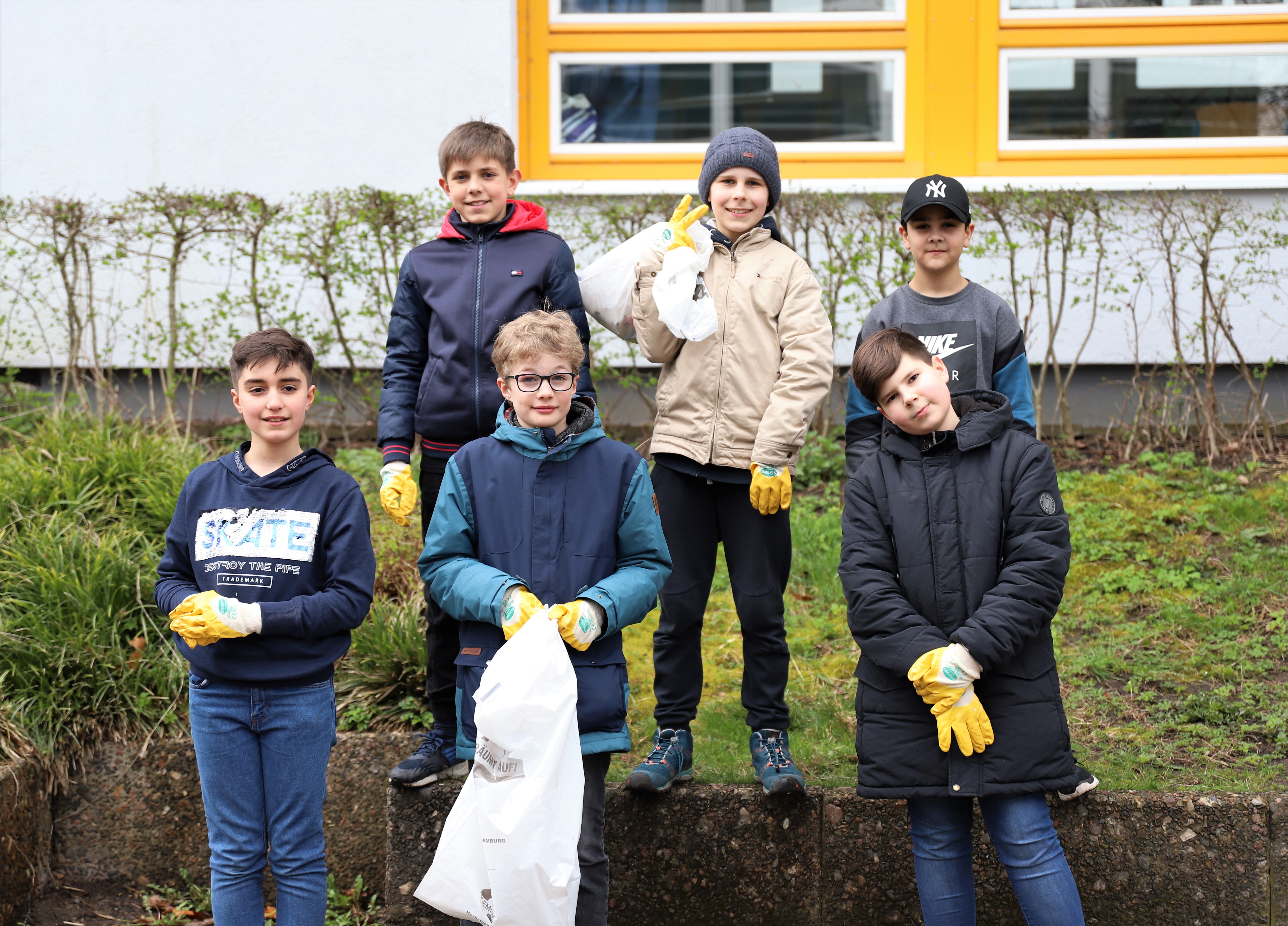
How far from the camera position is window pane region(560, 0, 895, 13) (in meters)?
7.34

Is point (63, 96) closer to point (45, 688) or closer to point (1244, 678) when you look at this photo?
point (45, 688)

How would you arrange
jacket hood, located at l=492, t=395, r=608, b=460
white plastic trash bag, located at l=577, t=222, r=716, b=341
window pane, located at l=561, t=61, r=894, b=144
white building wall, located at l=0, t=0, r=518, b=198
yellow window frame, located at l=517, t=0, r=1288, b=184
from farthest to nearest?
window pane, located at l=561, t=61, r=894, b=144 → yellow window frame, located at l=517, t=0, r=1288, b=184 → white building wall, located at l=0, t=0, r=518, b=198 → white plastic trash bag, located at l=577, t=222, r=716, b=341 → jacket hood, located at l=492, t=395, r=608, b=460

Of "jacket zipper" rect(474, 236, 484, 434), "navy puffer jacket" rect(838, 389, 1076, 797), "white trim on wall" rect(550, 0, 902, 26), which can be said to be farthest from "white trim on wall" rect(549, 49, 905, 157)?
"navy puffer jacket" rect(838, 389, 1076, 797)

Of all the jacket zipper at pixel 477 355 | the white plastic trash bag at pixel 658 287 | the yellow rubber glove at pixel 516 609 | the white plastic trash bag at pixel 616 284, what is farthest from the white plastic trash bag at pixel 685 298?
the yellow rubber glove at pixel 516 609

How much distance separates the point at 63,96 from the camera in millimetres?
6910

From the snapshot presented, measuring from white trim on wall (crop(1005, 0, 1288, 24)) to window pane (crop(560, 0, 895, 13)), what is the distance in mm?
887

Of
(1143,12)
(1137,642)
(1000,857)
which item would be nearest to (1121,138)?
(1143,12)

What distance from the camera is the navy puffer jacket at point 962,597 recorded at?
265 cm

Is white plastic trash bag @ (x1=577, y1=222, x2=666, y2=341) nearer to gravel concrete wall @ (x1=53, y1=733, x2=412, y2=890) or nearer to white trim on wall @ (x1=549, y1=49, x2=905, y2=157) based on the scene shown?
gravel concrete wall @ (x1=53, y1=733, x2=412, y2=890)

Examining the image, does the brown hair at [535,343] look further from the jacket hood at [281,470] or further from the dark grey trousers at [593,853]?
the dark grey trousers at [593,853]

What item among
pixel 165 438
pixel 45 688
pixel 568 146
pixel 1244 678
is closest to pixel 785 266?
pixel 1244 678

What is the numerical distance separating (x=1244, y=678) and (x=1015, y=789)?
1883 mm

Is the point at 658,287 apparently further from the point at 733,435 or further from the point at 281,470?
the point at 281,470

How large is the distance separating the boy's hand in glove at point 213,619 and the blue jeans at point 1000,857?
1.68m
